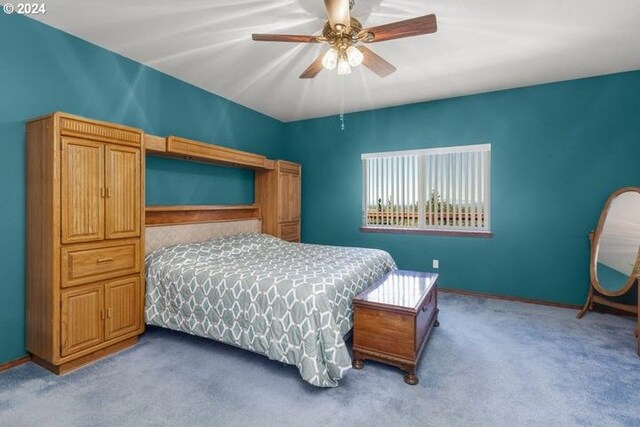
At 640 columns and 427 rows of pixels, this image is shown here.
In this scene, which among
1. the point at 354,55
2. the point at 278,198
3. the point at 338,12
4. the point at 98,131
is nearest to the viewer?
the point at 338,12

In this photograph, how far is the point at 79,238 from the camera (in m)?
2.33

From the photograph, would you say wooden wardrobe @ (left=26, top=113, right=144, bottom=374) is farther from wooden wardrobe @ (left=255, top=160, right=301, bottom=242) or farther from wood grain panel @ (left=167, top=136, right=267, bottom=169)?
wooden wardrobe @ (left=255, top=160, right=301, bottom=242)

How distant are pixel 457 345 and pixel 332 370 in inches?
50.6

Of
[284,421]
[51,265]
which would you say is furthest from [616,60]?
[51,265]

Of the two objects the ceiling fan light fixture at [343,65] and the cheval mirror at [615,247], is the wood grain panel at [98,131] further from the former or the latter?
the cheval mirror at [615,247]

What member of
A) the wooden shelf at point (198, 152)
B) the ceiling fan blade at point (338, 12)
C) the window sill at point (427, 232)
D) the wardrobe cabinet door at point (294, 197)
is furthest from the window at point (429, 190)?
the ceiling fan blade at point (338, 12)

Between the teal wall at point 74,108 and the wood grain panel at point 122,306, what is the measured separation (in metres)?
0.62

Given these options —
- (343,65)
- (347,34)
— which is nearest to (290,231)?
(343,65)

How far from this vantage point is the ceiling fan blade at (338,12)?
1.76 meters

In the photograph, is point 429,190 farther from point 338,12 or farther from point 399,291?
point 338,12

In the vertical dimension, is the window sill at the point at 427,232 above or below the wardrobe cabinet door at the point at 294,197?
below

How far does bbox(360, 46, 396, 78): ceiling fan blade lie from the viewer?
91.1 inches

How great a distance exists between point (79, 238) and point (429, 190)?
13.2ft

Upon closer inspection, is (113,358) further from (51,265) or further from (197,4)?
(197,4)
